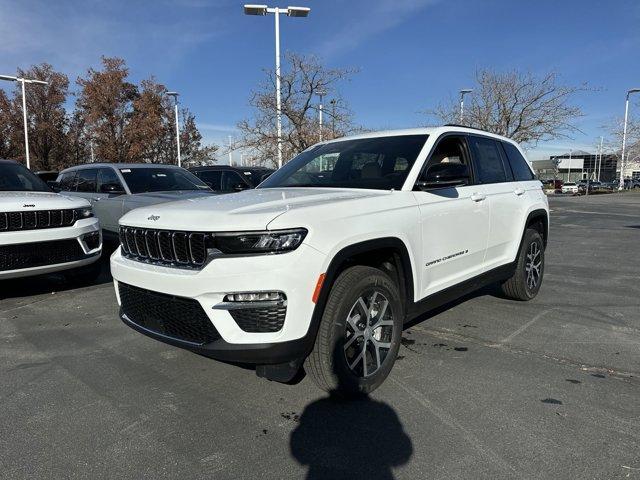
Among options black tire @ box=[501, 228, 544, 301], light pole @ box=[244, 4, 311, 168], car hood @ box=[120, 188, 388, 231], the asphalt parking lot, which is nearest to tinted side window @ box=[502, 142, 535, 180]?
black tire @ box=[501, 228, 544, 301]

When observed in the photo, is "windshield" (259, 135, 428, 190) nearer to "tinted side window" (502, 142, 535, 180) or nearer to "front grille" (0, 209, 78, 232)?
"tinted side window" (502, 142, 535, 180)

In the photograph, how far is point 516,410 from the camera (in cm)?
317

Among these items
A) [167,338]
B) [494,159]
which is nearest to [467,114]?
[494,159]

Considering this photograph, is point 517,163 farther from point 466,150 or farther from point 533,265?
point 466,150

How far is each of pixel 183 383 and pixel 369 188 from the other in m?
2.03

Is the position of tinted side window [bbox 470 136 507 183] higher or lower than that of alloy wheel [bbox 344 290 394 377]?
higher

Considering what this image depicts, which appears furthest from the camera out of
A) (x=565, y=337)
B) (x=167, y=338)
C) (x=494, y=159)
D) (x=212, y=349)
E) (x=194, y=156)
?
(x=194, y=156)

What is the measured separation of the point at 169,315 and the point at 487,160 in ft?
11.5

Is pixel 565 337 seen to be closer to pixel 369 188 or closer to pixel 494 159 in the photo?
pixel 494 159

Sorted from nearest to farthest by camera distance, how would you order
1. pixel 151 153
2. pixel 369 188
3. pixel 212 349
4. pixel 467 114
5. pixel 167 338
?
pixel 212 349 < pixel 167 338 < pixel 369 188 < pixel 467 114 < pixel 151 153

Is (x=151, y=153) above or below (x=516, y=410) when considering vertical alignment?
above

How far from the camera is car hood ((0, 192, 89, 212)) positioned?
5.61 m

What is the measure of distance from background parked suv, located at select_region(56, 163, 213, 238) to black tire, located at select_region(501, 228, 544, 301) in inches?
188

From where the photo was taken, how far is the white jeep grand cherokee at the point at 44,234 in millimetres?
5566
